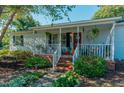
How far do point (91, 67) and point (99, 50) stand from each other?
2497 millimetres

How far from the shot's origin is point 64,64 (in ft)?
44.3

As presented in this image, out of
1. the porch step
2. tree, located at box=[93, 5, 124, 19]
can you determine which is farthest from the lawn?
tree, located at box=[93, 5, 124, 19]

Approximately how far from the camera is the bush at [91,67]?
10891 mm

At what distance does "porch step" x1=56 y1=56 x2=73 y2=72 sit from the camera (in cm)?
1270

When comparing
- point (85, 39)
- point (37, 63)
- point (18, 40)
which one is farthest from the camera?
point (18, 40)

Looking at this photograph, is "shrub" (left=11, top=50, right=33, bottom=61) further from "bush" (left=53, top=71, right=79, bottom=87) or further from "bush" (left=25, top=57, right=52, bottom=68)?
"bush" (left=53, top=71, right=79, bottom=87)

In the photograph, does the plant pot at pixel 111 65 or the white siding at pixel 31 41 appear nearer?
Result: the plant pot at pixel 111 65

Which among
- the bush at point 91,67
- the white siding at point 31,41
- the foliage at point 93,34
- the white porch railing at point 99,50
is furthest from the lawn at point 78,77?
the white siding at point 31,41

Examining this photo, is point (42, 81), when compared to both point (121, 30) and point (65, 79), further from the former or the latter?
point (121, 30)

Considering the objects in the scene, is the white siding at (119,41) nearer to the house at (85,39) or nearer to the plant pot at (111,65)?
the house at (85,39)

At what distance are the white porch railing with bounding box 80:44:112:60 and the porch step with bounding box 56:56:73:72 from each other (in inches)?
42.2

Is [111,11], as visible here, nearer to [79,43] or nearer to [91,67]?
[79,43]

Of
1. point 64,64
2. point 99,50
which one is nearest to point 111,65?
point 99,50
